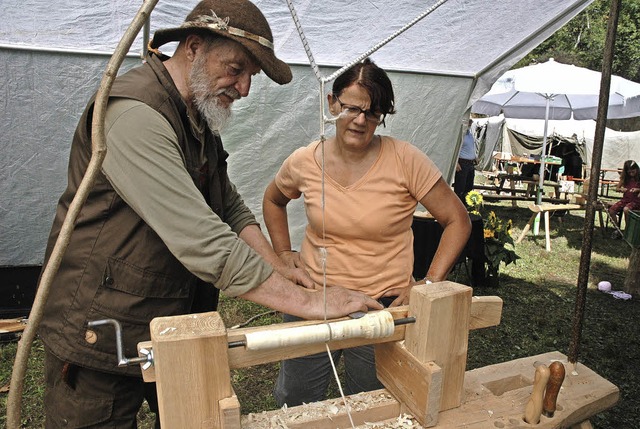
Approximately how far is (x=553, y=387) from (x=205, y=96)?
4.10ft

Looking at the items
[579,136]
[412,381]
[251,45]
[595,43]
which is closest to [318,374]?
[412,381]

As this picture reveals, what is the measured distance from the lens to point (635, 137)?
1534 cm

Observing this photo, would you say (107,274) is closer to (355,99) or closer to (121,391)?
(121,391)

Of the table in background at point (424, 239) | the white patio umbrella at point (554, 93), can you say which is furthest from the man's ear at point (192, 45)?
the white patio umbrella at point (554, 93)

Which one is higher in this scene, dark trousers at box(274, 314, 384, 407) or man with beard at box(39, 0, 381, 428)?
man with beard at box(39, 0, 381, 428)

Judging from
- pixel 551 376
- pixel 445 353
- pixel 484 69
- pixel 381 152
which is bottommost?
pixel 551 376

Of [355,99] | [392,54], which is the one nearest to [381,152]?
[355,99]

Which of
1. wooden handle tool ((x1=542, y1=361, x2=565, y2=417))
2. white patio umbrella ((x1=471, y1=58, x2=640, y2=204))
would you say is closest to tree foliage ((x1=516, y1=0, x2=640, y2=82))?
white patio umbrella ((x1=471, y1=58, x2=640, y2=204))

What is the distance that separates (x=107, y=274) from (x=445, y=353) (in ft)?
2.91

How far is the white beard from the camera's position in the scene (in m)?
1.39

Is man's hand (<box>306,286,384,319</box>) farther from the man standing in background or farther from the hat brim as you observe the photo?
the man standing in background

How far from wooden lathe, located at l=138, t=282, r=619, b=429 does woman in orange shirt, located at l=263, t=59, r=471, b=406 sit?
45 centimetres

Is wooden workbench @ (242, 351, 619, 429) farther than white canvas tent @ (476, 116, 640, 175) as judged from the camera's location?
No

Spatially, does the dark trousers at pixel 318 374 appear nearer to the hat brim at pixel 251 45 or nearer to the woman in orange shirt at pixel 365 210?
the woman in orange shirt at pixel 365 210
